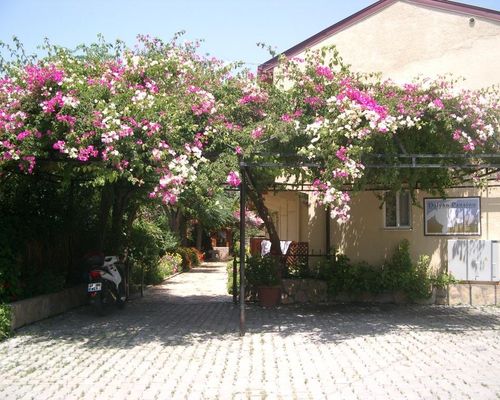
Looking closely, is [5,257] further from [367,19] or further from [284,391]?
[367,19]

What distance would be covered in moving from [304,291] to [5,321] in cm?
650

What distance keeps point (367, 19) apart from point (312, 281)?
6.36 metres

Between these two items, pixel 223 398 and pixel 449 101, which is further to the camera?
pixel 449 101

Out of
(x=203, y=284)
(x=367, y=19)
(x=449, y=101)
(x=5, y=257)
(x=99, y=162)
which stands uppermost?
(x=367, y=19)

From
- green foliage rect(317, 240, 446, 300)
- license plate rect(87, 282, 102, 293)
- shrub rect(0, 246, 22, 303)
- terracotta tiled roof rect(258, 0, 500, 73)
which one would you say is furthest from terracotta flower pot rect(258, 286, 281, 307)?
terracotta tiled roof rect(258, 0, 500, 73)

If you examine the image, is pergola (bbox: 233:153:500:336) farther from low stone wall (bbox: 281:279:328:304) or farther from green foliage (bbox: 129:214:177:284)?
green foliage (bbox: 129:214:177:284)

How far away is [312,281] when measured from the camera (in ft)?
40.5

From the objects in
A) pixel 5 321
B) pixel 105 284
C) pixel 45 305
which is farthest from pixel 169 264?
pixel 5 321

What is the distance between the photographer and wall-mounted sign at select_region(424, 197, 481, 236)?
473 inches

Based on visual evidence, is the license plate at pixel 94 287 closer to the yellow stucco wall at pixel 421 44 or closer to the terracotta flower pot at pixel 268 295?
the terracotta flower pot at pixel 268 295

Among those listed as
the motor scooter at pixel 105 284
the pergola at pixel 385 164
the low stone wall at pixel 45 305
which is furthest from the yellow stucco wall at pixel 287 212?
the low stone wall at pixel 45 305

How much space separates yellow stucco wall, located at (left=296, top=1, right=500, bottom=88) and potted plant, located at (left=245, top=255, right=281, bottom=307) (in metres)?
5.06

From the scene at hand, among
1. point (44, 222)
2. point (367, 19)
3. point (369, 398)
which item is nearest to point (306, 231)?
point (367, 19)

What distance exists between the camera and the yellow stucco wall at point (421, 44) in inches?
483
